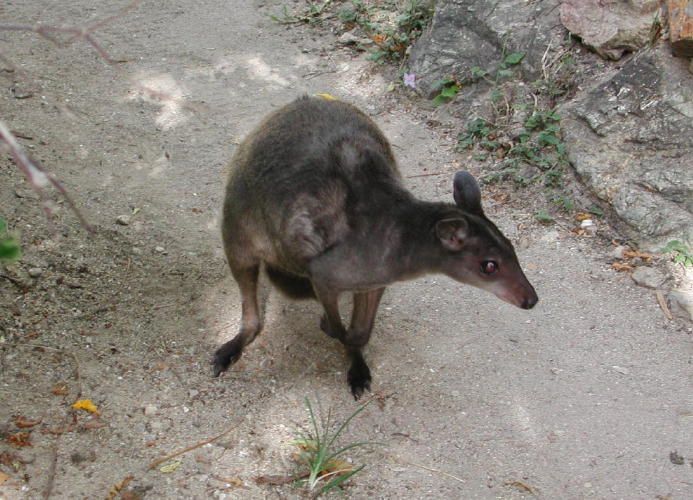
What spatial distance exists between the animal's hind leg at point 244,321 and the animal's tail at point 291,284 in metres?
0.15

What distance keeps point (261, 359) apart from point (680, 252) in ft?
10.0

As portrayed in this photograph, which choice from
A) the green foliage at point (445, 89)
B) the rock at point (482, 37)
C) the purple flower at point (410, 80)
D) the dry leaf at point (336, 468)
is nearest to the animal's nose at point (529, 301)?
the dry leaf at point (336, 468)

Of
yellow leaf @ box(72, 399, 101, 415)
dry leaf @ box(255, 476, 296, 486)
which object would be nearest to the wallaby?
dry leaf @ box(255, 476, 296, 486)

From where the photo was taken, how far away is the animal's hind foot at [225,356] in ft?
15.3

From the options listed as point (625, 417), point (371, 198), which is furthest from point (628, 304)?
point (371, 198)

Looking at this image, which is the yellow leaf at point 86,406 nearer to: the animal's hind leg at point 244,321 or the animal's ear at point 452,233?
the animal's hind leg at point 244,321

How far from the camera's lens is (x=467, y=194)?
4.18 metres

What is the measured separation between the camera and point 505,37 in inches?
283

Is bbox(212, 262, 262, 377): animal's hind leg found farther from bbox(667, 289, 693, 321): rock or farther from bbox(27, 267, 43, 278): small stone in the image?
bbox(667, 289, 693, 321): rock

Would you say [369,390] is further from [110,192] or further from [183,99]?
[183,99]

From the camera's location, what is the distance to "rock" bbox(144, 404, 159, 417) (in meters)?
4.20

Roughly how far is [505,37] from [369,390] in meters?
4.09

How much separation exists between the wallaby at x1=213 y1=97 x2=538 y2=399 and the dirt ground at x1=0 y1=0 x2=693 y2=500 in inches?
28.0

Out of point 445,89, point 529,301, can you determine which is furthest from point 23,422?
point 445,89
